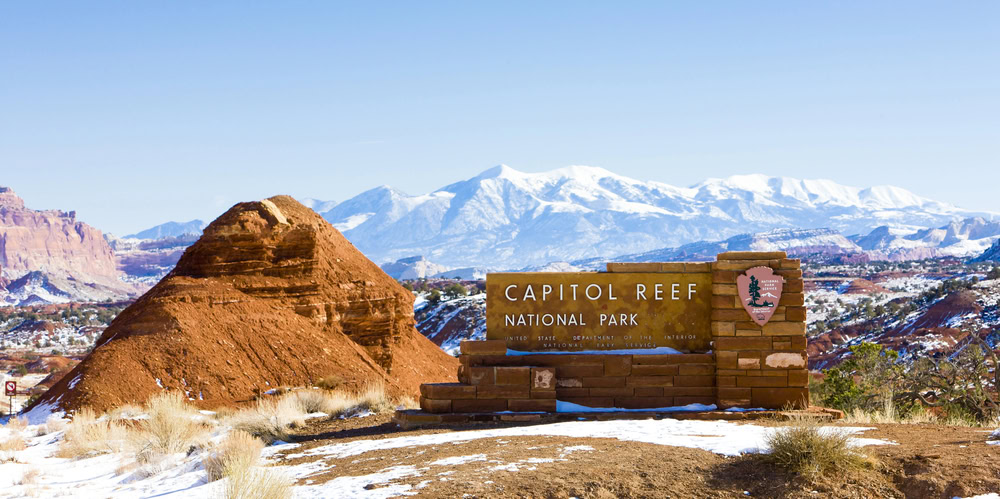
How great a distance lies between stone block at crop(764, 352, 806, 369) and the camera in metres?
14.4

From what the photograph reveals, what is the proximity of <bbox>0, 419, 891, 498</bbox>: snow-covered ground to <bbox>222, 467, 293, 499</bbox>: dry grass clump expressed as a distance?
327 millimetres

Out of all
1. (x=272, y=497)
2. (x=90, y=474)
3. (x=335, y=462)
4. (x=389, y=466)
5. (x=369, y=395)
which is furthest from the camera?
(x=369, y=395)

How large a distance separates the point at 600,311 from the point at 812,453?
19.9ft

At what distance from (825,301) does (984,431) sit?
72069mm

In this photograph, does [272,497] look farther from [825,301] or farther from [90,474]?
[825,301]

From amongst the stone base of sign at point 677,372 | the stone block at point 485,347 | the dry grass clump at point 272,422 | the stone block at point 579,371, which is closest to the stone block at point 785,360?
the stone base of sign at point 677,372

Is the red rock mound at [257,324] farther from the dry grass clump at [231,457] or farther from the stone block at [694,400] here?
the stone block at [694,400]

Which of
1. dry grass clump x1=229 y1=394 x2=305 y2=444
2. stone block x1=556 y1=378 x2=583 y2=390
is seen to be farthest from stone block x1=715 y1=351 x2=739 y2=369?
dry grass clump x1=229 y1=394 x2=305 y2=444

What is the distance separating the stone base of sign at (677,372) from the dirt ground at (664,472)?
3156 millimetres

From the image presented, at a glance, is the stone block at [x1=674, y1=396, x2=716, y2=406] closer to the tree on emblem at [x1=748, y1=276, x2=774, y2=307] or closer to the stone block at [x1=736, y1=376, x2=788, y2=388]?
the stone block at [x1=736, y1=376, x2=788, y2=388]

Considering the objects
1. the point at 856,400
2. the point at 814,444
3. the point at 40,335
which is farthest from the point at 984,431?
the point at 40,335

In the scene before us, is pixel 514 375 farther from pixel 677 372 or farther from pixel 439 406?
pixel 677 372

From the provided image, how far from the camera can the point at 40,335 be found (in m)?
82.8

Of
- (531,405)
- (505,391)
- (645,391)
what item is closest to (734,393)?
(645,391)
